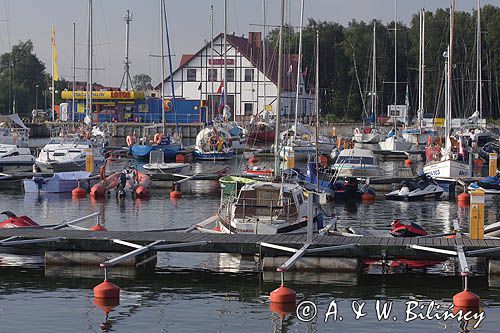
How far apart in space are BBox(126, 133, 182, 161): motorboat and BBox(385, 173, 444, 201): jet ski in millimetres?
30783

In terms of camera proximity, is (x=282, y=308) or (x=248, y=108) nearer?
A: (x=282, y=308)

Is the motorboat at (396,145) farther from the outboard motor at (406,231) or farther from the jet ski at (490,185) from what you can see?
the outboard motor at (406,231)

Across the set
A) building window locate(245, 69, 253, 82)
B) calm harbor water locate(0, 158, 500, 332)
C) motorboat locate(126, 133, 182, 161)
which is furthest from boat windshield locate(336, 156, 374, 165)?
building window locate(245, 69, 253, 82)

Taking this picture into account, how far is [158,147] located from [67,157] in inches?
601

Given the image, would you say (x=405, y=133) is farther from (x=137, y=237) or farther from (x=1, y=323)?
(x=1, y=323)

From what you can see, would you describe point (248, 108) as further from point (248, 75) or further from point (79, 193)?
point (79, 193)

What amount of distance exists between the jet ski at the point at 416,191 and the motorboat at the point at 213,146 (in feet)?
99.5

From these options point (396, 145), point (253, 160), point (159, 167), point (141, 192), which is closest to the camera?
point (141, 192)

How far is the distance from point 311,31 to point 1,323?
12014cm

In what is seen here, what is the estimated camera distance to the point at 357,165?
2297 inches

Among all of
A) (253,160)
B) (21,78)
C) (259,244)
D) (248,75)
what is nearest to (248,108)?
(248,75)

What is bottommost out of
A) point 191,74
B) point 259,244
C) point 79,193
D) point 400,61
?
point 79,193

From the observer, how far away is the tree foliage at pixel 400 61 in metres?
122

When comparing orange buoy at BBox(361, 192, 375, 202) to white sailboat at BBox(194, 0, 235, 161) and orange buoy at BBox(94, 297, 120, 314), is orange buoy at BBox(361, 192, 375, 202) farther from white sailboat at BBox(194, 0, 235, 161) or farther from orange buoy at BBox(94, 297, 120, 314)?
white sailboat at BBox(194, 0, 235, 161)
